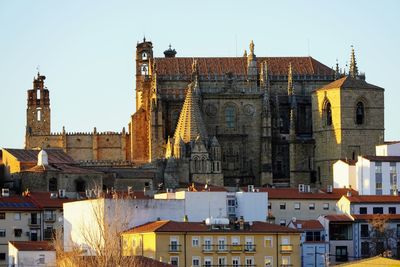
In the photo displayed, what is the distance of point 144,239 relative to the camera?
106 metres

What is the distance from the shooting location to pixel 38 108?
16788 centimetres

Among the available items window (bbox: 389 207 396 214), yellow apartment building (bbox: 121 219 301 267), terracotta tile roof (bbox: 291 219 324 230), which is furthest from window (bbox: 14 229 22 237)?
window (bbox: 389 207 396 214)

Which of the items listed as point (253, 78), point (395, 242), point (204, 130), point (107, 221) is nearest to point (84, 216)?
point (107, 221)

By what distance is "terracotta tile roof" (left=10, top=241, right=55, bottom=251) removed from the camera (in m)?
104

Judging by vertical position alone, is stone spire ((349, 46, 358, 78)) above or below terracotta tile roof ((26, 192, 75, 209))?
above

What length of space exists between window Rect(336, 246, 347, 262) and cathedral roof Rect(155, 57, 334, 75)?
42.7 m

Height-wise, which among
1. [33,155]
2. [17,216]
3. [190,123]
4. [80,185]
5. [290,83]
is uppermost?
[290,83]

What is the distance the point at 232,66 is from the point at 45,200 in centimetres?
4127

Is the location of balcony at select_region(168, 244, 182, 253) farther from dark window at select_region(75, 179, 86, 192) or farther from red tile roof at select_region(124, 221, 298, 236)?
dark window at select_region(75, 179, 86, 192)

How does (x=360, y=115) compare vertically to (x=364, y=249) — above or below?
above

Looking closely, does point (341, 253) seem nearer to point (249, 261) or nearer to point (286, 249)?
point (286, 249)

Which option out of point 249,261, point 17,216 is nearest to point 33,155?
point 17,216

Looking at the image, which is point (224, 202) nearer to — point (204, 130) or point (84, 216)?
point (84, 216)

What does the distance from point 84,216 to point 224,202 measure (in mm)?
9673
